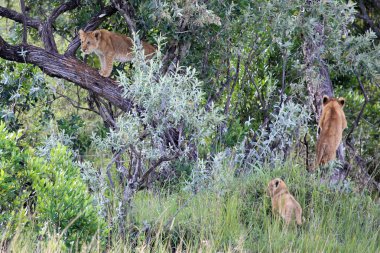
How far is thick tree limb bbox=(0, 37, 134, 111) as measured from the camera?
9367 mm

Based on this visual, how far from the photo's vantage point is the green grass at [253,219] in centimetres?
716

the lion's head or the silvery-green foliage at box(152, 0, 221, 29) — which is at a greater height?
the silvery-green foliage at box(152, 0, 221, 29)

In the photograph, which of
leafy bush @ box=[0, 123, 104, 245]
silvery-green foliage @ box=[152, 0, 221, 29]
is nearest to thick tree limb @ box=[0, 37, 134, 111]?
silvery-green foliage @ box=[152, 0, 221, 29]

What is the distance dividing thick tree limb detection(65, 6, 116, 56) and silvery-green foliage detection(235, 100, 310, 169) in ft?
7.74

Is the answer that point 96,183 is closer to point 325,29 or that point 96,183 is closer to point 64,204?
point 64,204

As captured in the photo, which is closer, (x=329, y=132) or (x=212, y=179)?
(x=212, y=179)

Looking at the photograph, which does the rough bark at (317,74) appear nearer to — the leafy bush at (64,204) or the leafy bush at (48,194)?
the leafy bush at (48,194)

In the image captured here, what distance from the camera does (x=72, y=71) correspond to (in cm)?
935

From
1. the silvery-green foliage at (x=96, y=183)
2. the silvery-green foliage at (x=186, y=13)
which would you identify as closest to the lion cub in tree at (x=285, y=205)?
Answer: the silvery-green foliage at (x=96, y=183)

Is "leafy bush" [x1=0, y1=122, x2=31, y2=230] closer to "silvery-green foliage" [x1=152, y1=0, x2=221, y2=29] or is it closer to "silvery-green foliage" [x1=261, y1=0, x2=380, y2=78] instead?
"silvery-green foliage" [x1=152, y1=0, x2=221, y2=29]

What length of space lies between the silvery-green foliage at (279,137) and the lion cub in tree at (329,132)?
0.86 feet

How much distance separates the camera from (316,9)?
32.2 ft

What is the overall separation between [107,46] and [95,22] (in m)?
0.82

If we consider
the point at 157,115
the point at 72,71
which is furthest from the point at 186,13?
the point at 157,115
